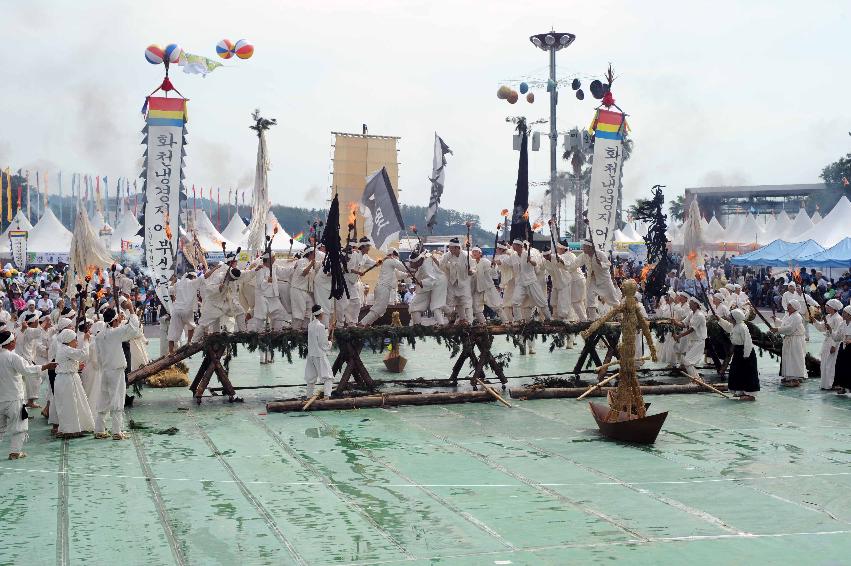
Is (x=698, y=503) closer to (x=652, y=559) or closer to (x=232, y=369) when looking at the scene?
(x=652, y=559)

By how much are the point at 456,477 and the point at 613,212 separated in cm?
1108

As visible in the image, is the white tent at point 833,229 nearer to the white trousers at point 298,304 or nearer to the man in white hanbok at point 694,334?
the man in white hanbok at point 694,334

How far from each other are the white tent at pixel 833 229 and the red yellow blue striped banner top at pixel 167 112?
23.5 metres

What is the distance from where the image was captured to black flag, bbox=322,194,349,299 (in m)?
15.3

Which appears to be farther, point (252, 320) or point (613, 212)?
point (613, 212)

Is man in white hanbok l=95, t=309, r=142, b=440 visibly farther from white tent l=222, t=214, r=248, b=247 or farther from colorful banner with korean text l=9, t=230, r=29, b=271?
white tent l=222, t=214, r=248, b=247

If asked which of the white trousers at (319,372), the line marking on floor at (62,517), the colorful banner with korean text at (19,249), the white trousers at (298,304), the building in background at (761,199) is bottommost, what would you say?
the line marking on floor at (62,517)

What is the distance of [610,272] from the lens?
715 inches

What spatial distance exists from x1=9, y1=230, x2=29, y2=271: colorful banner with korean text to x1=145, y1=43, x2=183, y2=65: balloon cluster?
19.9 metres

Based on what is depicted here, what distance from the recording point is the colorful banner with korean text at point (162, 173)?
592 inches

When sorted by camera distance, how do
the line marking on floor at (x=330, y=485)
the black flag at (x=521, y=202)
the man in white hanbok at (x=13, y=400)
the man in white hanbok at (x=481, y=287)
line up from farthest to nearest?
1. the black flag at (x=521, y=202)
2. the man in white hanbok at (x=481, y=287)
3. the man in white hanbok at (x=13, y=400)
4. the line marking on floor at (x=330, y=485)

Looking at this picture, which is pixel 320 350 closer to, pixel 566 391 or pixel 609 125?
pixel 566 391

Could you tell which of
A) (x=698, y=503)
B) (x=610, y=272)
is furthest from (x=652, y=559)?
(x=610, y=272)

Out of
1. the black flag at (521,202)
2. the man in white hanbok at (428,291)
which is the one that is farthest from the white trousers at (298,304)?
the black flag at (521,202)
